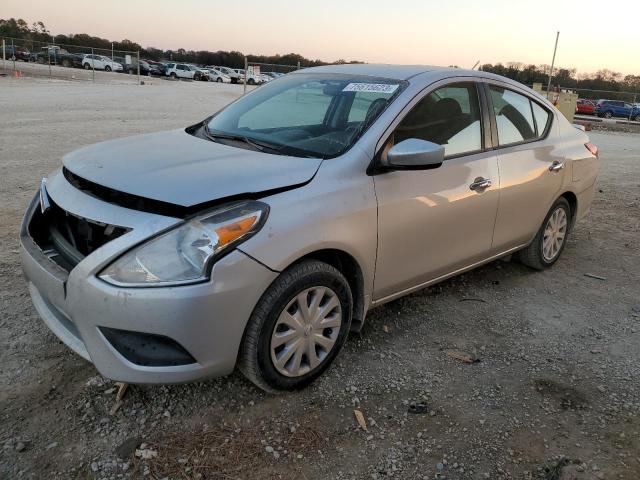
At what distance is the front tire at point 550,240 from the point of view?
4773 millimetres

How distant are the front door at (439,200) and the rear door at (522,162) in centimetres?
16

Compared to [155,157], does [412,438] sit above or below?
below

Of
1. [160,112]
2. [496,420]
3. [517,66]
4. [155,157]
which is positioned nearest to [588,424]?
[496,420]

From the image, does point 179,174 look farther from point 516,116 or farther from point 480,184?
point 516,116

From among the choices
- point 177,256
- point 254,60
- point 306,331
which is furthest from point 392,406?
point 254,60

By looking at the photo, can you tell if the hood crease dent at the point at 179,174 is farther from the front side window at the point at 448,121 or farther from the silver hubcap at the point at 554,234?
the silver hubcap at the point at 554,234

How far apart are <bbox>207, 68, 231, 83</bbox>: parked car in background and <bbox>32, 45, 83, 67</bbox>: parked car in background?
480 inches

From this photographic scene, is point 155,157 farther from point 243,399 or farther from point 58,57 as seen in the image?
point 58,57

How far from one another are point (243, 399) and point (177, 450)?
1.56 ft

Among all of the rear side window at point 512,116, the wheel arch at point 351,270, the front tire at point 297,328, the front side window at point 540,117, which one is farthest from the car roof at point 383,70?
the front tire at point 297,328

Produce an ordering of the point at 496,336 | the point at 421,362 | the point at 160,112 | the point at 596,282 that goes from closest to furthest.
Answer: the point at 421,362, the point at 496,336, the point at 596,282, the point at 160,112

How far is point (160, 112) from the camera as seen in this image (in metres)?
16.5

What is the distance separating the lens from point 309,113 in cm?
371

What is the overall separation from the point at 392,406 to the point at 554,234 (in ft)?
9.24
